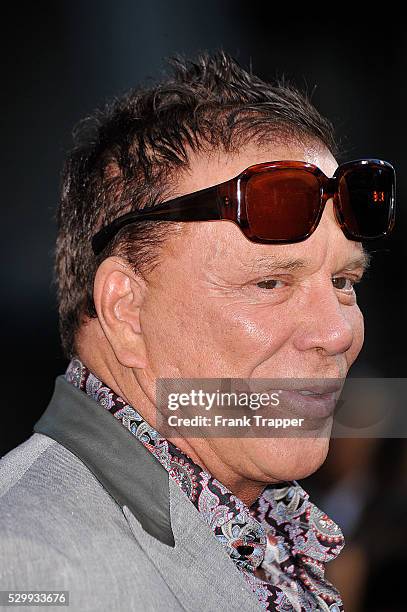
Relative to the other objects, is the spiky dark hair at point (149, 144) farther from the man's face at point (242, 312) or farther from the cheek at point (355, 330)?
the cheek at point (355, 330)

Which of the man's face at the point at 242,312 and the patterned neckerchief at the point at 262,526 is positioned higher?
the man's face at the point at 242,312

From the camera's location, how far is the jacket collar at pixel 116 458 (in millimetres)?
1215

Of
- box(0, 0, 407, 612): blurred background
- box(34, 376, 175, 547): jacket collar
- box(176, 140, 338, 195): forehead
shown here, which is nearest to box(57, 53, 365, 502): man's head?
box(176, 140, 338, 195): forehead

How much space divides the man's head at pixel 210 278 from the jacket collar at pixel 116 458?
0.11m

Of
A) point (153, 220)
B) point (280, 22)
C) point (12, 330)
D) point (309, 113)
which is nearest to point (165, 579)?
point (153, 220)

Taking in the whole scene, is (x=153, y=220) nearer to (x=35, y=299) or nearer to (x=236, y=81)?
(x=236, y=81)

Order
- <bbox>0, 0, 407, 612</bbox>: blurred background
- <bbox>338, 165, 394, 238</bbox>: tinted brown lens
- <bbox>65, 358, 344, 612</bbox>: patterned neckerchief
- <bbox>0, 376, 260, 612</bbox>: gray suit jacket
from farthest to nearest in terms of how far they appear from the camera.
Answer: <bbox>0, 0, 407, 612</bbox>: blurred background
<bbox>338, 165, 394, 238</bbox>: tinted brown lens
<bbox>65, 358, 344, 612</bbox>: patterned neckerchief
<bbox>0, 376, 260, 612</bbox>: gray suit jacket

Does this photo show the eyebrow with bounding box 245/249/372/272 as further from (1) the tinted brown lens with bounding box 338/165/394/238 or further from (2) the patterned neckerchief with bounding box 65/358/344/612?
(2) the patterned neckerchief with bounding box 65/358/344/612

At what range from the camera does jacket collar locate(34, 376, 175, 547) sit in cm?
121

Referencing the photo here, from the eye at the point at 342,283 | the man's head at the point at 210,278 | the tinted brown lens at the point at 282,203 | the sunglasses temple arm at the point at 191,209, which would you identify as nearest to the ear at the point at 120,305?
the man's head at the point at 210,278

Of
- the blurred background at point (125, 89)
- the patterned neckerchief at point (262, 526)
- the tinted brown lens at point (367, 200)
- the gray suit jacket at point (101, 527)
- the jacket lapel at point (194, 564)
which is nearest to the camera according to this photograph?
the gray suit jacket at point (101, 527)

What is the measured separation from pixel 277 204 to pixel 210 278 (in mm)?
174

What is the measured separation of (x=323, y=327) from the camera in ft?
4.52

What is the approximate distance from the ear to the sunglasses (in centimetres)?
5
